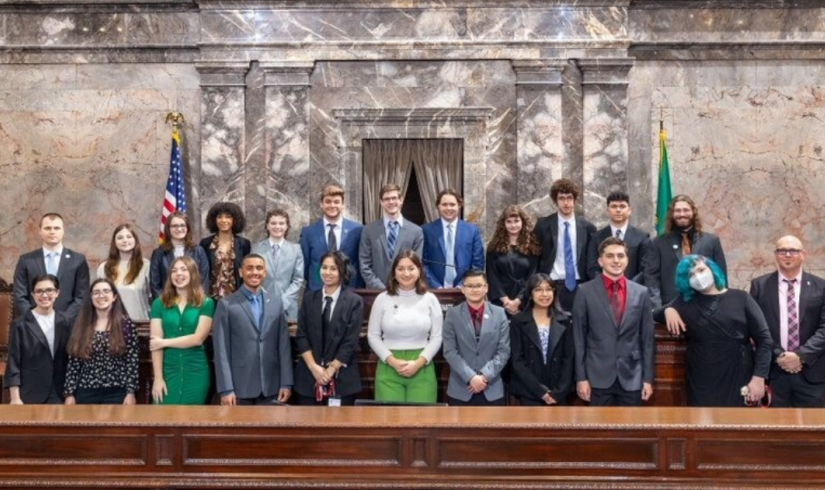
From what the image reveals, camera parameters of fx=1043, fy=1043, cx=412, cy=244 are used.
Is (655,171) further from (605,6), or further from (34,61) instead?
(34,61)

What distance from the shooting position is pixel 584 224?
26.2 ft

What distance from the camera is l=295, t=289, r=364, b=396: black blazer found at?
6.75m

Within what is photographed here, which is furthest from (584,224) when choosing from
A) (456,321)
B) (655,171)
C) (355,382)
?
(655,171)

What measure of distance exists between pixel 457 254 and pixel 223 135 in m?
3.59

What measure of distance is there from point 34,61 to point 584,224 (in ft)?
20.2

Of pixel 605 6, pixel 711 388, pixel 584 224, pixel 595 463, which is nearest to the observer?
pixel 595 463

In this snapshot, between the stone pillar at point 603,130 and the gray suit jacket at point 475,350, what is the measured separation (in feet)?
13.4

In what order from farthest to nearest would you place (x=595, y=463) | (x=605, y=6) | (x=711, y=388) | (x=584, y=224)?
1. (x=605, y=6)
2. (x=584, y=224)
3. (x=711, y=388)
4. (x=595, y=463)

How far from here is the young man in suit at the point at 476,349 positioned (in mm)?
6590

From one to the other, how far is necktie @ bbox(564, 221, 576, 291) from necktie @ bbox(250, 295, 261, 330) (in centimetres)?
239

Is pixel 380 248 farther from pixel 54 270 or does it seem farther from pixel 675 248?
pixel 54 270

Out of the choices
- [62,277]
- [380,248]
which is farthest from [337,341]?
[62,277]

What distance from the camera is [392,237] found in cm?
803

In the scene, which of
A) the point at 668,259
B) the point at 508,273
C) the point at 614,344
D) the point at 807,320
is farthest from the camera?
the point at 508,273
